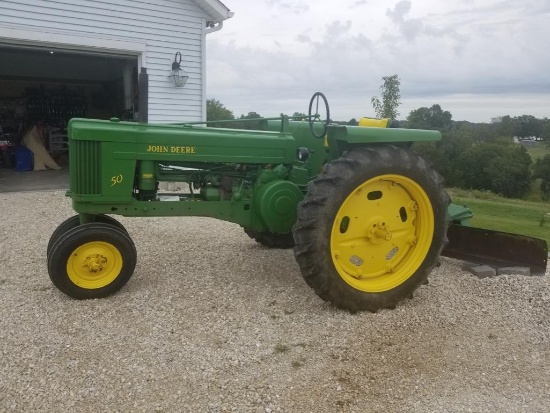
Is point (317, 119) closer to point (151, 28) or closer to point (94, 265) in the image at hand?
point (94, 265)

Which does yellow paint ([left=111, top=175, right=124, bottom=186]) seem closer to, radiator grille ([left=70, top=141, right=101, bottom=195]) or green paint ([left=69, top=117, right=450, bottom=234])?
green paint ([left=69, top=117, right=450, bottom=234])

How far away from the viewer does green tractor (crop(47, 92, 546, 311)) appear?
151 inches

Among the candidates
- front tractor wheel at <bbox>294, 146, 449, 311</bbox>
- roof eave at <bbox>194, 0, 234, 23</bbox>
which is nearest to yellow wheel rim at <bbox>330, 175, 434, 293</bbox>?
front tractor wheel at <bbox>294, 146, 449, 311</bbox>

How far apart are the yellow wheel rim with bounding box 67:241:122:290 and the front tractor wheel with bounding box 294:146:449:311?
1458 mm

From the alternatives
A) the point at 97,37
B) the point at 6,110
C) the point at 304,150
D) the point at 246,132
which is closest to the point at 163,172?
the point at 246,132

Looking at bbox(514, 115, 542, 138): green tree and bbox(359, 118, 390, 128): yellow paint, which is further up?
bbox(514, 115, 542, 138): green tree

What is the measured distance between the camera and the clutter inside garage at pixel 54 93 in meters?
17.0

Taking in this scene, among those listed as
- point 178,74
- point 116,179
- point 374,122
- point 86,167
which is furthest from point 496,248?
point 178,74

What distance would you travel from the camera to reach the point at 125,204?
4.23 metres

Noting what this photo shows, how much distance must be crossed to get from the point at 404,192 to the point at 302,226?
1.00 metres

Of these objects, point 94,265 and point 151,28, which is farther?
point 151,28

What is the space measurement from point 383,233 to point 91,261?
226cm

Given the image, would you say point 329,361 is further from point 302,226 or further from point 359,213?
point 359,213

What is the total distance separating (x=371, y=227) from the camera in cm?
412
